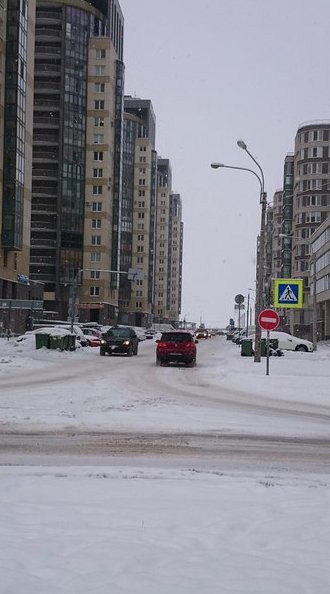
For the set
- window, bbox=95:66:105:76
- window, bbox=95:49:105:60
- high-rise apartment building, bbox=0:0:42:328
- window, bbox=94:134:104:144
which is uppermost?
window, bbox=95:49:105:60

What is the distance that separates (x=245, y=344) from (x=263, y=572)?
33.6 metres

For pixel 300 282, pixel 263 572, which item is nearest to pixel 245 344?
pixel 300 282

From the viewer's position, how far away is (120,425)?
435 inches

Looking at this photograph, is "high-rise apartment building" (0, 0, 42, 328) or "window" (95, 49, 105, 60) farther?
"window" (95, 49, 105, 60)

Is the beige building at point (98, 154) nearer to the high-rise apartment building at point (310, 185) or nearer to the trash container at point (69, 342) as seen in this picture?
the high-rise apartment building at point (310, 185)

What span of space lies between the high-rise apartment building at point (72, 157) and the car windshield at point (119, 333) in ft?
202

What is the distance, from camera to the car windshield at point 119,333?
37531mm

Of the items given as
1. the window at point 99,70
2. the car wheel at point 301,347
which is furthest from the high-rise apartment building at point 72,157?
the car wheel at point 301,347

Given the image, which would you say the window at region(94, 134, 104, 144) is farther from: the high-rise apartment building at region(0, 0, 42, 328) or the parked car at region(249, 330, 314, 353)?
the parked car at region(249, 330, 314, 353)

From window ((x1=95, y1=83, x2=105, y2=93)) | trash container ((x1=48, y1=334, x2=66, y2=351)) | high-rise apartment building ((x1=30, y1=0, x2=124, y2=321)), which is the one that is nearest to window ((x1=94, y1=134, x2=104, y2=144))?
high-rise apartment building ((x1=30, y1=0, x2=124, y2=321))

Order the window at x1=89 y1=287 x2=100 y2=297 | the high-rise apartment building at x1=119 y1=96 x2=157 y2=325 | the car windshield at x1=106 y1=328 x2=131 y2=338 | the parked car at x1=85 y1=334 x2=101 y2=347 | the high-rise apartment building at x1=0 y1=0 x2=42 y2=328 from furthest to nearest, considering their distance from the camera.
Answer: the high-rise apartment building at x1=119 y1=96 x2=157 y2=325 → the window at x1=89 y1=287 x2=100 y2=297 → the high-rise apartment building at x1=0 y1=0 x2=42 y2=328 → the parked car at x1=85 y1=334 x2=101 y2=347 → the car windshield at x1=106 y1=328 x2=131 y2=338

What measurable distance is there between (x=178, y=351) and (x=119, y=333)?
9.54 meters

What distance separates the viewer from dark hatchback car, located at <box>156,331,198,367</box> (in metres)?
29.2

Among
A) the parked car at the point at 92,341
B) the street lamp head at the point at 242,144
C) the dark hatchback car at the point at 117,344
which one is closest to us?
the street lamp head at the point at 242,144
